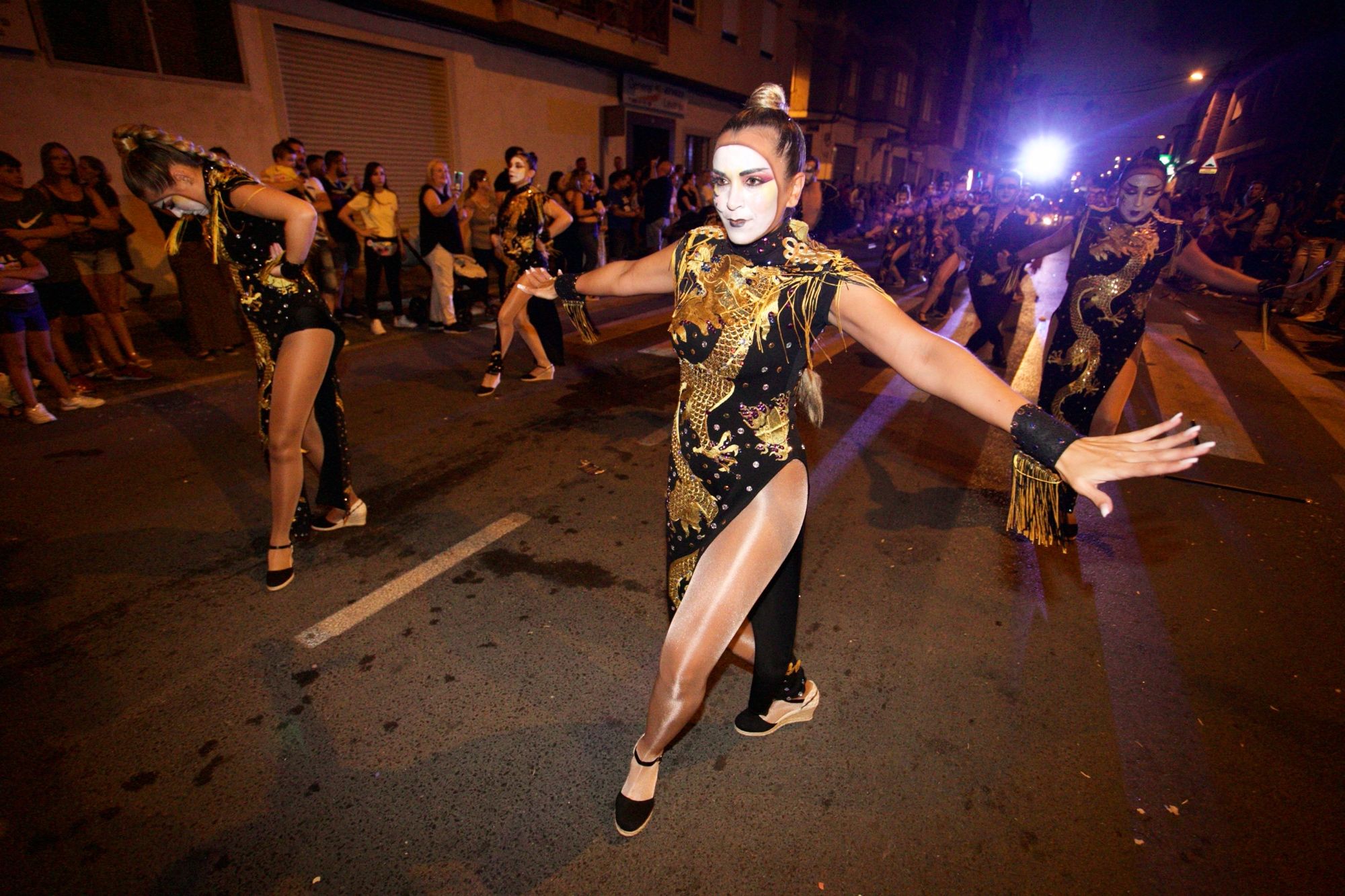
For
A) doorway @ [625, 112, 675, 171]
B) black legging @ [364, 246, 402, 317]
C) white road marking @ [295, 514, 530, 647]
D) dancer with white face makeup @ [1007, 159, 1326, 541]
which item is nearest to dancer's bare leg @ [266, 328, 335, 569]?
white road marking @ [295, 514, 530, 647]

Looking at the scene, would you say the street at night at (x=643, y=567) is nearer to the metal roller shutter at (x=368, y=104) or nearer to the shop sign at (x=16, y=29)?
the shop sign at (x=16, y=29)

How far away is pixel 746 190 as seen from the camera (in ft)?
6.28

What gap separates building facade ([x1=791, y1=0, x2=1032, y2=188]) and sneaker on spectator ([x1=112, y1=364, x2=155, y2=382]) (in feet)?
90.5

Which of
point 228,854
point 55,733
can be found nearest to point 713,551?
point 228,854

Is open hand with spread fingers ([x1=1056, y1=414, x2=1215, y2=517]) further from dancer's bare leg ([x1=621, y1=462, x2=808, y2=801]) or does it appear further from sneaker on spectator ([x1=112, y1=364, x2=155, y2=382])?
sneaker on spectator ([x1=112, y1=364, x2=155, y2=382])

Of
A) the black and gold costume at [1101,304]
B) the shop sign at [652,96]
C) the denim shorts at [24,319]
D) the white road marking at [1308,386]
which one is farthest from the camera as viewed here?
the shop sign at [652,96]

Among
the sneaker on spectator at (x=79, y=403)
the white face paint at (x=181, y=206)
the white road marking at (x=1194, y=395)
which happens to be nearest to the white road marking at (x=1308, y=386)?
the white road marking at (x=1194, y=395)

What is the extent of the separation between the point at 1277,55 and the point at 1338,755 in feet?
134

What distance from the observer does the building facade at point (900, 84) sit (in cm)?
3036

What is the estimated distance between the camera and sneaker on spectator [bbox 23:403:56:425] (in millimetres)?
5215

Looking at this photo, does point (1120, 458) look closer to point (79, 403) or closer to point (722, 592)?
point (722, 592)

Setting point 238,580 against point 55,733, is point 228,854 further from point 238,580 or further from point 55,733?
point 238,580

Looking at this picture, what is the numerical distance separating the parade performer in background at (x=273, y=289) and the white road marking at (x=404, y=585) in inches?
19.2

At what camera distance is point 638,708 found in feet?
8.77
